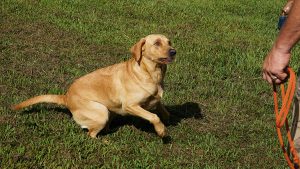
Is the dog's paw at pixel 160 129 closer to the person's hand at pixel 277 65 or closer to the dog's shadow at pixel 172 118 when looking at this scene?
the dog's shadow at pixel 172 118

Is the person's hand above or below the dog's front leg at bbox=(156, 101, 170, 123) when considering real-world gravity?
above

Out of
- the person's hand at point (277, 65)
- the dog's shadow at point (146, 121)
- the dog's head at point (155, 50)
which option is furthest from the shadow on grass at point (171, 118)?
the person's hand at point (277, 65)

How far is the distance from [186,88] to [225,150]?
2.02m

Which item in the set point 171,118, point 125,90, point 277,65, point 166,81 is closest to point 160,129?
point 125,90

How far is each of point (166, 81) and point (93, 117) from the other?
7.21 ft

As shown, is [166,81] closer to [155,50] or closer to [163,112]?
[163,112]

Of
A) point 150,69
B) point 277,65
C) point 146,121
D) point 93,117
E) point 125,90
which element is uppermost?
point 277,65

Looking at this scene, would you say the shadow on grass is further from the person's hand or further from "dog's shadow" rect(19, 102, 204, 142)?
the person's hand

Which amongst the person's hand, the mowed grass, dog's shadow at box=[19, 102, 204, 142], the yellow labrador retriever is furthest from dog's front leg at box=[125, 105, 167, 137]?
the person's hand

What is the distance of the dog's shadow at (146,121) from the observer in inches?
256

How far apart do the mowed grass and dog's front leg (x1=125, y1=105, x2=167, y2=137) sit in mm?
216

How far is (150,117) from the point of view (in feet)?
19.0

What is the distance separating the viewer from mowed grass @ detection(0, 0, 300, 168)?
5.67m

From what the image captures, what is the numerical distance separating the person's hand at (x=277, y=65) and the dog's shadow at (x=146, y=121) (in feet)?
Answer: 10.0
